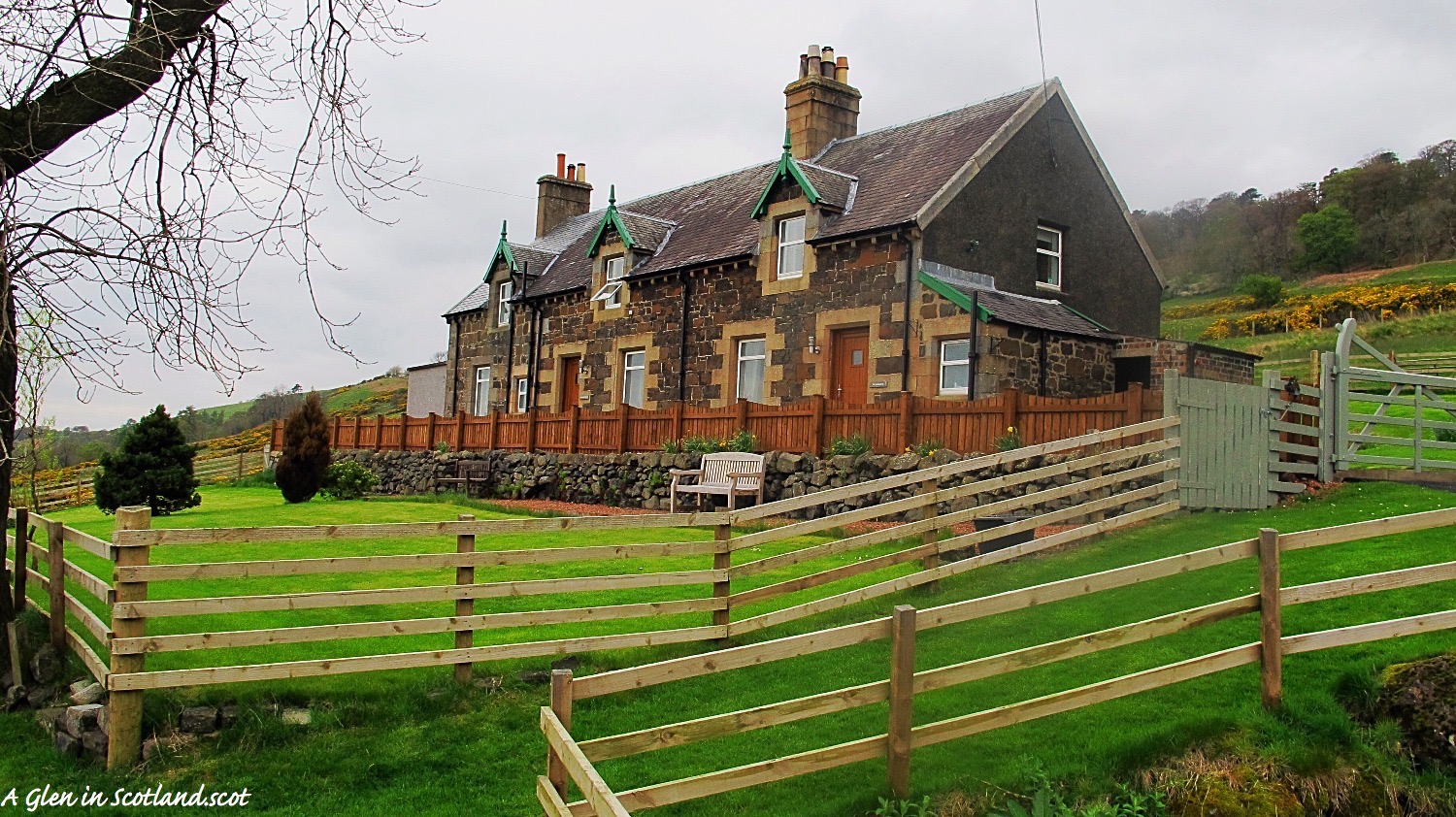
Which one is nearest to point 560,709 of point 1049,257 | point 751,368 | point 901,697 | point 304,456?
point 901,697

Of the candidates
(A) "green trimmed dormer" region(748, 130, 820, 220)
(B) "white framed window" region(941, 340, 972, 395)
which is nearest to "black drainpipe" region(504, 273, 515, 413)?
(A) "green trimmed dormer" region(748, 130, 820, 220)

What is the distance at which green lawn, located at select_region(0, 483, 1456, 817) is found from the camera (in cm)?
600

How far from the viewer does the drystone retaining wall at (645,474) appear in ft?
51.7

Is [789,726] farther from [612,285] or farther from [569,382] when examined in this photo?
[569,382]

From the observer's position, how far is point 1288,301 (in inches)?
2138

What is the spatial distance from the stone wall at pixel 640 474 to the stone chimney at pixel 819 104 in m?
9.44

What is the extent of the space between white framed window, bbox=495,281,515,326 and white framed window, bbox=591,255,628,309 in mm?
5393

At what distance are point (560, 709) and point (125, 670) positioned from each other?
3552 millimetres

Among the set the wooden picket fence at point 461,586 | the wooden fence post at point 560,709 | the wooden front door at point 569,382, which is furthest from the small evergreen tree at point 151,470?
the wooden fence post at point 560,709

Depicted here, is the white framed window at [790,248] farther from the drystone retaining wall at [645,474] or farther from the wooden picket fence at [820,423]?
the drystone retaining wall at [645,474]

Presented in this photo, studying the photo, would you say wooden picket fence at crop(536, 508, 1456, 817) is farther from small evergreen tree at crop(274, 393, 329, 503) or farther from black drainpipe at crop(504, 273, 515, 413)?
black drainpipe at crop(504, 273, 515, 413)

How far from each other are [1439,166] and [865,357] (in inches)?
2433

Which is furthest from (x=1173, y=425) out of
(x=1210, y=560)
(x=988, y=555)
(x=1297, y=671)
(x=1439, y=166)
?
(x=1439, y=166)

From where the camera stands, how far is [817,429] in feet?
60.5
